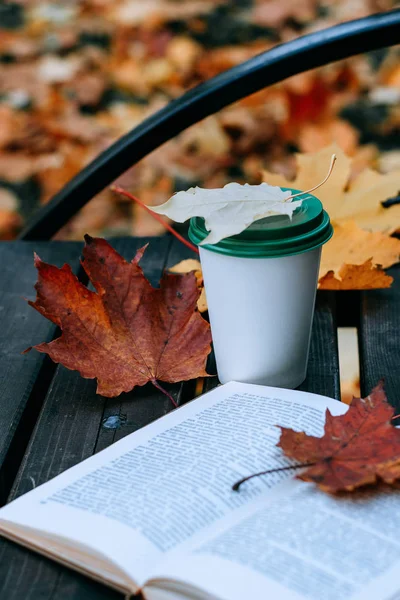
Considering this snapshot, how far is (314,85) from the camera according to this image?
2465 mm

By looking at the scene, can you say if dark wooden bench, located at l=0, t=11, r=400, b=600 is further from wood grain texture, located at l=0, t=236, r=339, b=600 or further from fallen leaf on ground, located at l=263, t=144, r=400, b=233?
fallen leaf on ground, located at l=263, t=144, r=400, b=233

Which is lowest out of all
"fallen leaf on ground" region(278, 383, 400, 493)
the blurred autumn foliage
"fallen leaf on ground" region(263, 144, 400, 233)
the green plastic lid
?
"fallen leaf on ground" region(278, 383, 400, 493)

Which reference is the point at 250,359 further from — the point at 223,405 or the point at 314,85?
the point at 314,85

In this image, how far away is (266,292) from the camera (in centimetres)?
78

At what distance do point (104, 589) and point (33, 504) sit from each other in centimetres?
11

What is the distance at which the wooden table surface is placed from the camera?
607mm

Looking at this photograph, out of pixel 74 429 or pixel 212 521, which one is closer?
pixel 212 521

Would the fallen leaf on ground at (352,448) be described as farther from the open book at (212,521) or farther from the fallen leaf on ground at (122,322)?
the fallen leaf on ground at (122,322)

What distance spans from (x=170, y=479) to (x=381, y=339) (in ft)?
1.25

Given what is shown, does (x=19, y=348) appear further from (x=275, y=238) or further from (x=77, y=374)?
(x=275, y=238)

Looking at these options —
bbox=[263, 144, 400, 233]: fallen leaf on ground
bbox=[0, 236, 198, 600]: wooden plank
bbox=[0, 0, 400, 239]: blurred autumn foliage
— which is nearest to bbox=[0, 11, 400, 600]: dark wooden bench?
bbox=[0, 236, 198, 600]: wooden plank

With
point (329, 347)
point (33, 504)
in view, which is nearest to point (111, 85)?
point (329, 347)

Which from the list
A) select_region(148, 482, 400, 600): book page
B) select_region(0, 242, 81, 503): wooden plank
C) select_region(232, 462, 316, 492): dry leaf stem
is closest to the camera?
select_region(148, 482, 400, 600): book page

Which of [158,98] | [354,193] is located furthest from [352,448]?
[158,98]
